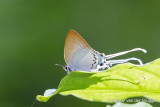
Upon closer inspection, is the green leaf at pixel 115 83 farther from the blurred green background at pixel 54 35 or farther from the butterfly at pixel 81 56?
the blurred green background at pixel 54 35

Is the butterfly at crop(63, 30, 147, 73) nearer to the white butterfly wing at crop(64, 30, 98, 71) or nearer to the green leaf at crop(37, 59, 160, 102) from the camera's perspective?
the white butterfly wing at crop(64, 30, 98, 71)

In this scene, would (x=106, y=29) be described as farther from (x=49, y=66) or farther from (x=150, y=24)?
(x=49, y=66)

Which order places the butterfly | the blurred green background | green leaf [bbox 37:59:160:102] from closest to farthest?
1. green leaf [bbox 37:59:160:102]
2. the butterfly
3. the blurred green background

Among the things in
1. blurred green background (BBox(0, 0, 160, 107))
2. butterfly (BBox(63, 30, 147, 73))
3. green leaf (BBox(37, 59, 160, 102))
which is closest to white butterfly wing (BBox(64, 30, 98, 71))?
butterfly (BBox(63, 30, 147, 73))

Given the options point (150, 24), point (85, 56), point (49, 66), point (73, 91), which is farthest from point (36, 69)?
point (73, 91)

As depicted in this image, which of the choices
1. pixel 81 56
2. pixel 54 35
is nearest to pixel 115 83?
pixel 81 56
